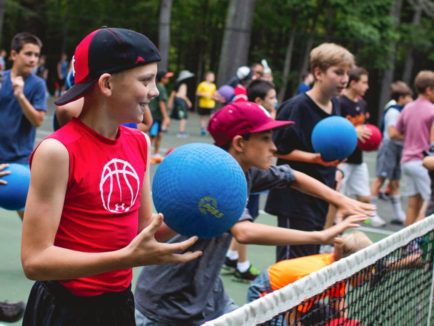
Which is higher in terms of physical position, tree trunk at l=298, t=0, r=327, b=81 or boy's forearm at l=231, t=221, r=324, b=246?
boy's forearm at l=231, t=221, r=324, b=246

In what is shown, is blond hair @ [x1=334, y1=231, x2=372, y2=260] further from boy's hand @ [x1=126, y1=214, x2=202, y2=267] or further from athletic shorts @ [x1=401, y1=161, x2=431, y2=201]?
athletic shorts @ [x1=401, y1=161, x2=431, y2=201]

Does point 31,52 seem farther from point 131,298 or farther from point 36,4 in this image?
point 36,4

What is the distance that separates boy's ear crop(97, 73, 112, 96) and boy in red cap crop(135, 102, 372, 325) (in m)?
1.18

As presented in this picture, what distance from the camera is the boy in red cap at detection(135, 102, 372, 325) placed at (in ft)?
12.9

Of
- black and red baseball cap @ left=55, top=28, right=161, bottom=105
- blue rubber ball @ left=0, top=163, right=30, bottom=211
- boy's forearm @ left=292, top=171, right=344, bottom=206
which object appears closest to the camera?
black and red baseball cap @ left=55, top=28, right=161, bottom=105

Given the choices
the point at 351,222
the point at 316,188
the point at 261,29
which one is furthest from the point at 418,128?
the point at 261,29

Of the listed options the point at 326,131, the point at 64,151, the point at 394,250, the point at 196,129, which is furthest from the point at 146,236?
the point at 196,129

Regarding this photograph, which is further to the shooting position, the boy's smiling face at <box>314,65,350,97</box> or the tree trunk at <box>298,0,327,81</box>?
the tree trunk at <box>298,0,327,81</box>

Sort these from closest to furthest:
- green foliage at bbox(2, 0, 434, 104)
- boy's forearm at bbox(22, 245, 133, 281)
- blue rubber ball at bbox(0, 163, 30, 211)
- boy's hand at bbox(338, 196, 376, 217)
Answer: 1. boy's forearm at bbox(22, 245, 133, 281)
2. boy's hand at bbox(338, 196, 376, 217)
3. blue rubber ball at bbox(0, 163, 30, 211)
4. green foliage at bbox(2, 0, 434, 104)

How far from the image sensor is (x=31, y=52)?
7422 mm

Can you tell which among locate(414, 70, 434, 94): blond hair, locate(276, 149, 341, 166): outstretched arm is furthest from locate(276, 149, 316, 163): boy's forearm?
locate(414, 70, 434, 94): blond hair

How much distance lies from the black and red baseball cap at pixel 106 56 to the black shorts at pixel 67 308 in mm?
699

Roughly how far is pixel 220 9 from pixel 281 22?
4322 millimetres

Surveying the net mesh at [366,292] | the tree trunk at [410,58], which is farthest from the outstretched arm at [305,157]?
the tree trunk at [410,58]
